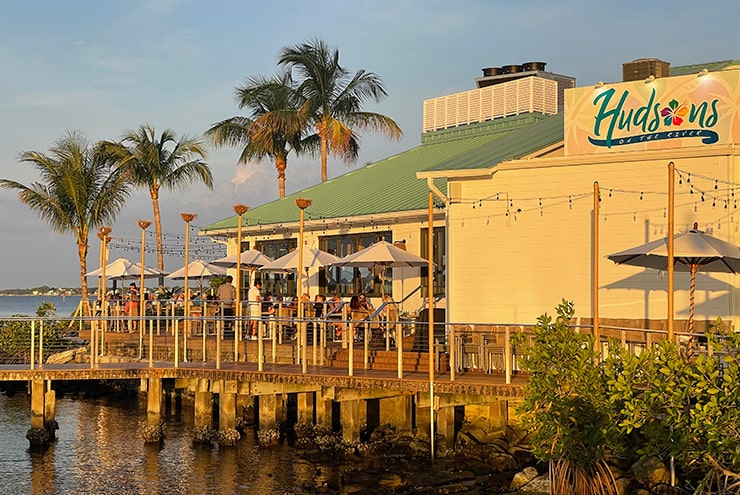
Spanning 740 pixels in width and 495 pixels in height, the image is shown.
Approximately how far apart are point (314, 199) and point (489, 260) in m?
12.8

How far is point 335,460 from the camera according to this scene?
2034 cm

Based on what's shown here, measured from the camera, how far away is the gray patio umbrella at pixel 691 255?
56.1 ft

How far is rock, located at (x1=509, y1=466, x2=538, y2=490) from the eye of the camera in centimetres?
1644

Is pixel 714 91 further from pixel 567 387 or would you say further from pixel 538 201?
pixel 567 387

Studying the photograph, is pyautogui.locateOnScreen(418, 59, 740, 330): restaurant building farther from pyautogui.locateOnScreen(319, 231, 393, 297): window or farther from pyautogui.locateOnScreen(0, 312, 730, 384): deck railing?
pyautogui.locateOnScreen(319, 231, 393, 297): window

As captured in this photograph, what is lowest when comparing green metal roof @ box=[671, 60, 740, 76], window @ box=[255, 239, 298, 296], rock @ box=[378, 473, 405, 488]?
rock @ box=[378, 473, 405, 488]

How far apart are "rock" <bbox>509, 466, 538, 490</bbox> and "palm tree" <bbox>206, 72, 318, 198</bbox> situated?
2513 cm

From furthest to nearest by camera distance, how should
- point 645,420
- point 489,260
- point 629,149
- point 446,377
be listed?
point 489,260
point 629,149
point 446,377
point 645,420

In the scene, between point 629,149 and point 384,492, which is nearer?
point 384,492

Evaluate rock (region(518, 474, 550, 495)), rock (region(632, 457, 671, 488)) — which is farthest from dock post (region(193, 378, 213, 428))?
rock (region(632, 457, 671, 488))

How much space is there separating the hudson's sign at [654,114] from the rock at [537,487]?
7615 mm

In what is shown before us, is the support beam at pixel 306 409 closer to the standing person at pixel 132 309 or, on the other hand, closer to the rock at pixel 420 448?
the rock at pixel 420 448

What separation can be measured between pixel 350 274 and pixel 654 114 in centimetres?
A: 1181

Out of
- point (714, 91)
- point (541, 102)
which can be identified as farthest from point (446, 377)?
point (541, 102)
